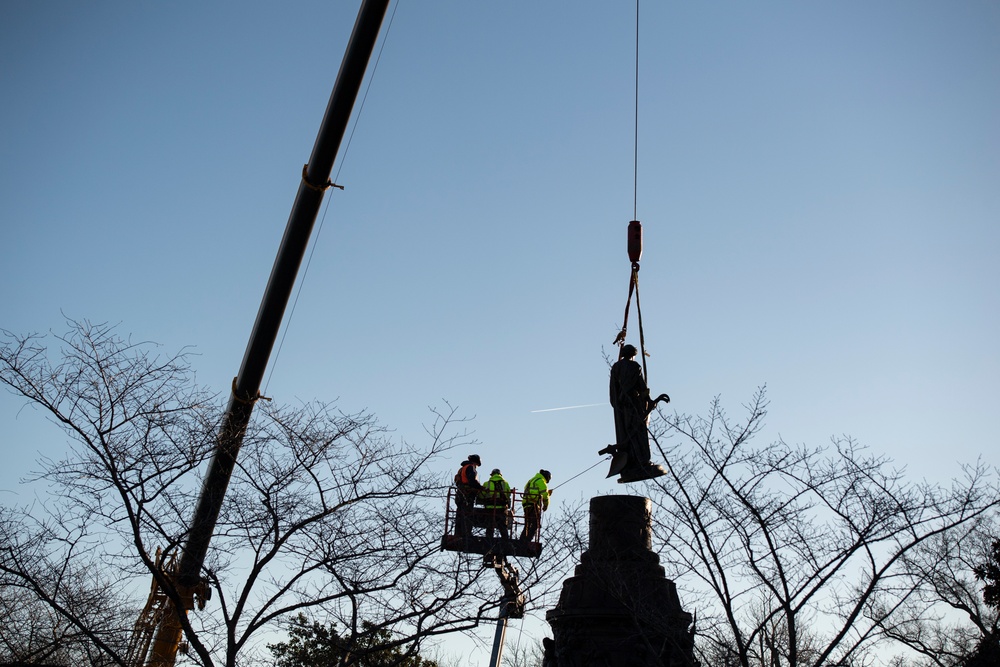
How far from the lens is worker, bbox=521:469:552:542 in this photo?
14461mm

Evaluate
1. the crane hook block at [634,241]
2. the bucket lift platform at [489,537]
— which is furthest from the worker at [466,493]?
the crane hook block at [634,241]

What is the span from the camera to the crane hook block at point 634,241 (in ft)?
41.5

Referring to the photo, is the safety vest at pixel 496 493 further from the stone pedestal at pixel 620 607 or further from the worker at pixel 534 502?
the stone pedestal at pixel 620 607

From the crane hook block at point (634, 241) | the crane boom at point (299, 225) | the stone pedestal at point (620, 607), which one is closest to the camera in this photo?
the stone pedestal at point (620, 607)

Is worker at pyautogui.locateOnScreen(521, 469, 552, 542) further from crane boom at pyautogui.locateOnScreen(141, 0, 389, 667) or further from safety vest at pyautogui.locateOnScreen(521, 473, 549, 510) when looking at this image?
crane boom at pyautogui.locateOnScreen(141, 0, 389, 667)

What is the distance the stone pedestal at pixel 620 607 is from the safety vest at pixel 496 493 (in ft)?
7.78

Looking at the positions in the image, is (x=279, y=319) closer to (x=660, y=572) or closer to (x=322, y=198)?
(x=322, y=198)

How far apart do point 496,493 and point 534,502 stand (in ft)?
5.36

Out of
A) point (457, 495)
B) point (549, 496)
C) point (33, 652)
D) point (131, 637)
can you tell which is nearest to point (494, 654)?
point (549, 496)

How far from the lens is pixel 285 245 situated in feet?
50.0

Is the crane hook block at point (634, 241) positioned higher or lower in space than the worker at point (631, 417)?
higher

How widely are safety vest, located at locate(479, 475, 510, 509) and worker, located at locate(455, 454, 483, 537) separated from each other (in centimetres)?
15

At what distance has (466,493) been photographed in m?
13.8

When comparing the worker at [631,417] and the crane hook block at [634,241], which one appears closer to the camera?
the worker at [631,417]
